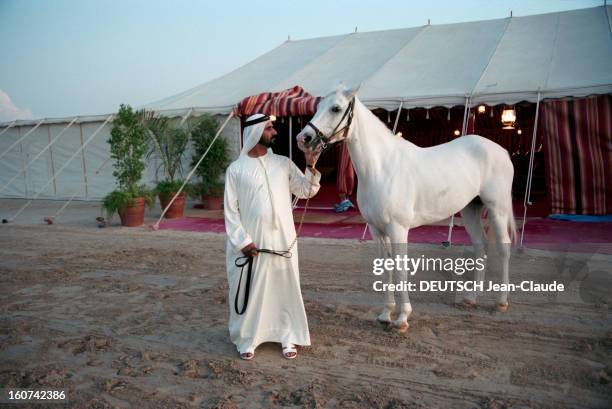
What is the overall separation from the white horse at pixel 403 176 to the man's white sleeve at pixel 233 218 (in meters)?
0.54

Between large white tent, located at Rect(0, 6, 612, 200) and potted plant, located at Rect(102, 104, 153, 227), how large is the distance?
81cm

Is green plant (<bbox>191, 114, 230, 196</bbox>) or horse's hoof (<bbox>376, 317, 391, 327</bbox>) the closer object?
horse's hoof (<bbox>376, 317, 391, 327</bbox>)

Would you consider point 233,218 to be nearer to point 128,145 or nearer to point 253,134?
point 253,134

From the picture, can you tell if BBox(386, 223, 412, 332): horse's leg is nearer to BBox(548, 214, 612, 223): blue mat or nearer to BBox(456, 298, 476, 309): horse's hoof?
BBox(456, 298, 476, 309): horse's hoof

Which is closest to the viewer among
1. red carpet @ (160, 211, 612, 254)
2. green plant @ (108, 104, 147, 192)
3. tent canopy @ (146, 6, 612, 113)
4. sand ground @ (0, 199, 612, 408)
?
sand ground @ (0, 199, 612, 408)

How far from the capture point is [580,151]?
7.05 m

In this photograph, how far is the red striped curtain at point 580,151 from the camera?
22.5 feet

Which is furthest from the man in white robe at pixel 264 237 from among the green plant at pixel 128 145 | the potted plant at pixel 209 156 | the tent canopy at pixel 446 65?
the potted plant at pixel 209 156

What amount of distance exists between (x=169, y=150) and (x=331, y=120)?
730cm

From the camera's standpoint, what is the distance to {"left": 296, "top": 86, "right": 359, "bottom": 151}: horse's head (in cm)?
308

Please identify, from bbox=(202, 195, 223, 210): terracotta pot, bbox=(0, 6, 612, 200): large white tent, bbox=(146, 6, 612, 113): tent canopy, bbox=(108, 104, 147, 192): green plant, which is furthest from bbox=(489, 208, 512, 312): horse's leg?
bbox=(202, 195, 223, 210): terracotta pot

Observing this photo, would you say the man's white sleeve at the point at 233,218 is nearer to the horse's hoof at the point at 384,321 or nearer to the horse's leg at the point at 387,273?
the horse's leg at the point at 387,273

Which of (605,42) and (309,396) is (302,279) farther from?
(605,42)

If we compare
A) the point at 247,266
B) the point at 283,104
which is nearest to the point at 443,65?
the point at 283,104
